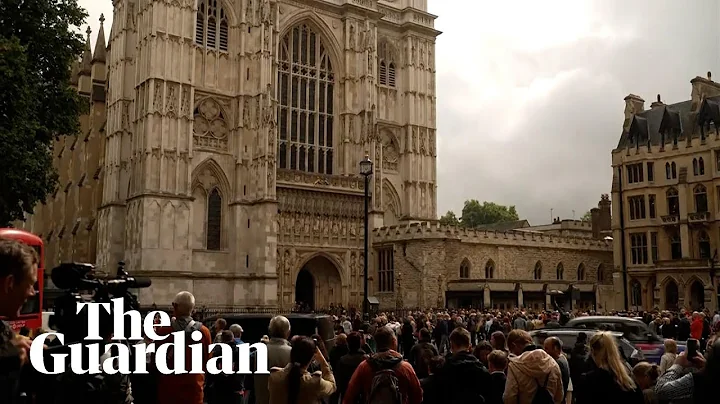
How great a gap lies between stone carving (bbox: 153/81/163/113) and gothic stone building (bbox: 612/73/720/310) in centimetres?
2785

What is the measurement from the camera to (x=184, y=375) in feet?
20.4

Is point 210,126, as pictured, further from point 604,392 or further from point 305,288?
point 604,392

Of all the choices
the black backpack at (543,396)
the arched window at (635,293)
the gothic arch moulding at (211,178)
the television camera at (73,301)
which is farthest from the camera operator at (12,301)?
the arched window at (635,293)

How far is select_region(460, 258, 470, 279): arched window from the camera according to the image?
3897 cm

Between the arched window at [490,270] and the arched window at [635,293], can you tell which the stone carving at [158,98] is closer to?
the arched window at [490,270]

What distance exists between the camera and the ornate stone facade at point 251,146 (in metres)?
36.4

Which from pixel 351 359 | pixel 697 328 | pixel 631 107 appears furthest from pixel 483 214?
pixel 351 359

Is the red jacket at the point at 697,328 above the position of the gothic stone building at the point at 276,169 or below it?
below

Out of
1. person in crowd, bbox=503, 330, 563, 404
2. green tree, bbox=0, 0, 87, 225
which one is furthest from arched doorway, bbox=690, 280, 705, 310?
person in crowd, bbox=503, 330, 563, 404

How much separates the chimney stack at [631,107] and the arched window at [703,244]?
9.29 meters

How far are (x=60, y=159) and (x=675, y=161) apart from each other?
41.8 m

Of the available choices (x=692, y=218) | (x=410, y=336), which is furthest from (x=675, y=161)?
(x=410, y=336)

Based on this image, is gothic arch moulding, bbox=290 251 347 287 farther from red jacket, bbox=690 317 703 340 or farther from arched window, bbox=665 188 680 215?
red jacket, bbox=690 317 703 340

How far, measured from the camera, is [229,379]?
323 inches
